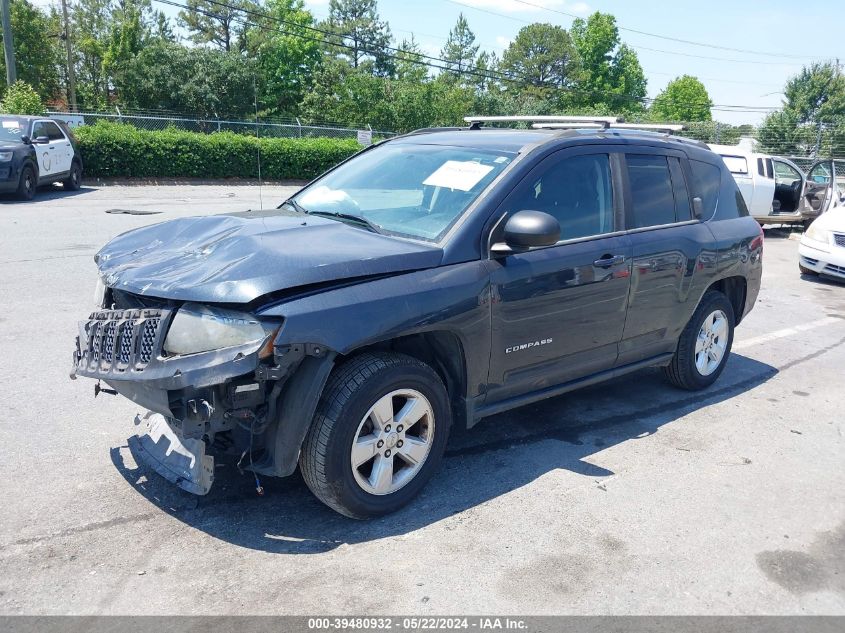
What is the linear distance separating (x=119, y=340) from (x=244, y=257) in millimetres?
705

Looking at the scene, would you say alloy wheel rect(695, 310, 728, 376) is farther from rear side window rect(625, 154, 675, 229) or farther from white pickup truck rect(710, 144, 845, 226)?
white pickup truck rect(710, 144, 845, 226)

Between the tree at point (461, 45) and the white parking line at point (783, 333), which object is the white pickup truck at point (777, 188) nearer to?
the white parking line at point (783, 333)

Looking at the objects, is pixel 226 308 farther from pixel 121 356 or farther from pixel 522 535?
pixel 522 535

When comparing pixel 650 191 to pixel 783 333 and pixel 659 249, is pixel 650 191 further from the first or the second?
pixel 783 333

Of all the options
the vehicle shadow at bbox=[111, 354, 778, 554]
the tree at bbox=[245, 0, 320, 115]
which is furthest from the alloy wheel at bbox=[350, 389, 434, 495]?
the tree at bbox=[245, 0, 320, 115]

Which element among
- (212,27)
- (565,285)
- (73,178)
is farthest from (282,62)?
(565,285)

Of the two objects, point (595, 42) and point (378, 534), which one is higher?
point (595, 42)

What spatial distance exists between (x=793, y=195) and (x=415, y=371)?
54.3 feet

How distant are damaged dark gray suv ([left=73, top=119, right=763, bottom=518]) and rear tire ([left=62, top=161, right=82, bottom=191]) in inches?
602

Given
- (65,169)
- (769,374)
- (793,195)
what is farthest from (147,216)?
(793,195)

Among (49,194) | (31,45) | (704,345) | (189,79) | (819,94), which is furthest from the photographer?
(819,94)

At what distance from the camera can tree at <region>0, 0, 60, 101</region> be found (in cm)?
4603

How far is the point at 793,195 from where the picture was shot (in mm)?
17219

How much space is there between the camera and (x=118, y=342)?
3.40 meters
